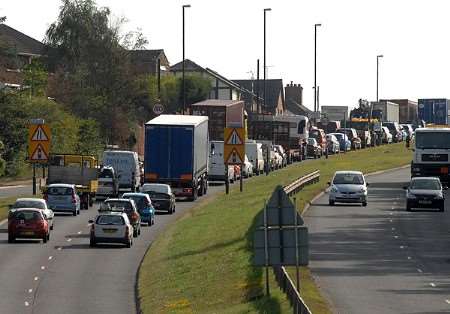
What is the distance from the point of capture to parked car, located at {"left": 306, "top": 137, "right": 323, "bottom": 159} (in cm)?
11728

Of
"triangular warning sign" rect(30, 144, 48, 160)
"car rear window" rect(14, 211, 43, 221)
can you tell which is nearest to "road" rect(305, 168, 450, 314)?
"car rear window" rect(14, 211, 43, 221)

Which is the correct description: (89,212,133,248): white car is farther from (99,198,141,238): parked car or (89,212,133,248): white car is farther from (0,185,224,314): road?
(99,198,141,238): parked car

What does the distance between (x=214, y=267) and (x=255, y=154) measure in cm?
5409

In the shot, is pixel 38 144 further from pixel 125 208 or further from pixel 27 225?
pixel 27 225

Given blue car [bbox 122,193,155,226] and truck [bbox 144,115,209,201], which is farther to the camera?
truck [bbox 144,115,209,201]

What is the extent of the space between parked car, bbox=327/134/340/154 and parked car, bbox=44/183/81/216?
60679 mm

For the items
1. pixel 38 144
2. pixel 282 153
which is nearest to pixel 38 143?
pixel 38 144

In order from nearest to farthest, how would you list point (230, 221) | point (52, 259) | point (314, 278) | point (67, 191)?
point (314, 278) → point (52, 259) → point (230, 221) → point (67, 191)

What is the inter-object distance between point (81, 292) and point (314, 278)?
Result: 7612 millimetres

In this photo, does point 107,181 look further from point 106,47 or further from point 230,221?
point 106,47

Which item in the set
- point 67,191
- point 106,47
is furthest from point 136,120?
point 67,191

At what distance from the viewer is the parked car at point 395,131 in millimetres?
142913

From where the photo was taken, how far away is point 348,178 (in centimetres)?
6625

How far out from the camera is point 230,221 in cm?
5731
